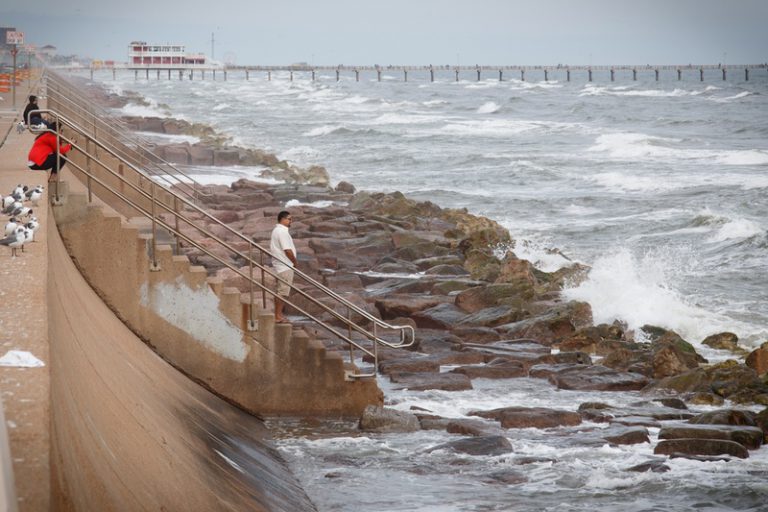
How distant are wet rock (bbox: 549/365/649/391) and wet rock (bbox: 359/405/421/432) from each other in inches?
119

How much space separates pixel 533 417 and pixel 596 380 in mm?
2514

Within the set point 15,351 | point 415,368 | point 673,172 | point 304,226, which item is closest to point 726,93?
point 673,172

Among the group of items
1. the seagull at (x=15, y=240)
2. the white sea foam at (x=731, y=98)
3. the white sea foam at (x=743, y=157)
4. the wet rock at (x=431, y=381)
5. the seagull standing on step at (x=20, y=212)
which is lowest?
the white sea foam at (x=743, y=157)

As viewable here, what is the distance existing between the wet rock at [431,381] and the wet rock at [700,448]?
10.3 ft

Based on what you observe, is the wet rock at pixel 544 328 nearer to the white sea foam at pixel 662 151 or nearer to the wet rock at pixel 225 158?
the wet rock at pixel 225 158

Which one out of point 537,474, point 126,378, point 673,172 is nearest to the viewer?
point 126,378

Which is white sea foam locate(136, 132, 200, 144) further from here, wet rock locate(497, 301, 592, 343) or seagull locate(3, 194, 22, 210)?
seagull locate(3, 194, 22, 210)

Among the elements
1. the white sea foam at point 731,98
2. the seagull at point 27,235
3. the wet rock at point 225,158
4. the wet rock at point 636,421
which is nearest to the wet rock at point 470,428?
the wet rock at point 636,421

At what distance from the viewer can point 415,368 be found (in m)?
14.7

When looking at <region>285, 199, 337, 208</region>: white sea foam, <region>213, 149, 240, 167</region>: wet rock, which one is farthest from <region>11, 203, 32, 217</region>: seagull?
<region>213, 149, 240, 167</region>: wet rock

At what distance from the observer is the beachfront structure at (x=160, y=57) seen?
170875mm

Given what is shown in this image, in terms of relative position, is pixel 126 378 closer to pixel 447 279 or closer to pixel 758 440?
pixel 758 440

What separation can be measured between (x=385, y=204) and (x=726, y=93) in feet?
294

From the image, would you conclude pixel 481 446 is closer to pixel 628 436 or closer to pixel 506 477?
pixel 506 477
